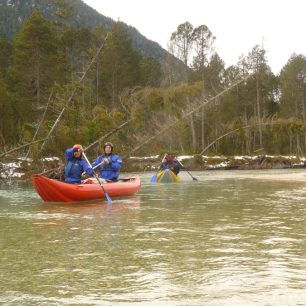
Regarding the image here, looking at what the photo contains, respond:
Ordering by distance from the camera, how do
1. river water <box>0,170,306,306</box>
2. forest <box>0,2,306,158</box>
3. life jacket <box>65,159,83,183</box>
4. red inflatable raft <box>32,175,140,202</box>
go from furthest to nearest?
forest <box>0,2,306,158</box> → life jacket <box>65,159,83,183</box> → red inflatable raft <box>32,175,140,202</box> → river water <box>0,170,306,306</box>

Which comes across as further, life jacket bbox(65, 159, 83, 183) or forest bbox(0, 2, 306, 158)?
forest bbox(0, 2, 306, 158)

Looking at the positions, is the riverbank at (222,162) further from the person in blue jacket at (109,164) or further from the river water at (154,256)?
the river water at (154,256)

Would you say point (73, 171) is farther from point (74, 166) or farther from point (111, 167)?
→ point (111, 167)

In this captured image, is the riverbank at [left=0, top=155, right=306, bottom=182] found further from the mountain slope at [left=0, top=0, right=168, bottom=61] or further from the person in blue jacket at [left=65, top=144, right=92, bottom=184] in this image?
the mountain slope at [left=0, top=0, right=168, bottom=61]

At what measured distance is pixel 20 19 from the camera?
123500 millimetres

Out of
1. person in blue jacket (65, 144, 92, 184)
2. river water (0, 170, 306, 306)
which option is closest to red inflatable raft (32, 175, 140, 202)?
person in blue jacket (65, 144, 92, 184)

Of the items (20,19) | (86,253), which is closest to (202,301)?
(86,253)

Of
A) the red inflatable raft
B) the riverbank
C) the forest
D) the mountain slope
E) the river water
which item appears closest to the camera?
the river water

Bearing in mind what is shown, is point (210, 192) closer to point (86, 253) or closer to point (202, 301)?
point (86, 253)

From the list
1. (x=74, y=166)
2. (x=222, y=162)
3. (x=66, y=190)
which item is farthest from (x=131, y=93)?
(x=222, y=162)

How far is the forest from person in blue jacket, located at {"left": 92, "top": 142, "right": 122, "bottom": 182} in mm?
3680

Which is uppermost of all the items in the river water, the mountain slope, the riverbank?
the mountain slope

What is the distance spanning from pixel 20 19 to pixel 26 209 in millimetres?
120097

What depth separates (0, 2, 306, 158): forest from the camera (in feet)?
65.6
